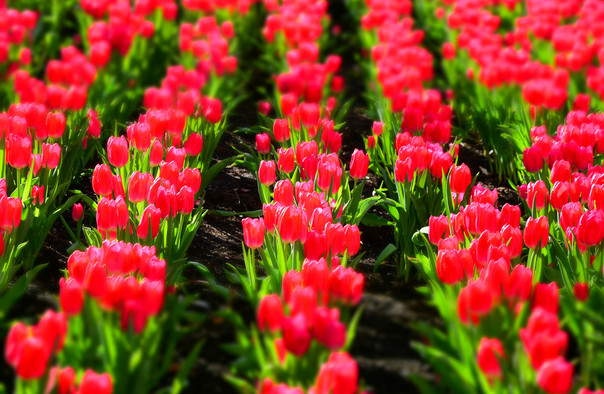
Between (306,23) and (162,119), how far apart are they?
2.59m

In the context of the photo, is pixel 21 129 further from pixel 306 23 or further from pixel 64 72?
pixel 306 23

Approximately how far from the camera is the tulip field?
181 centimetres

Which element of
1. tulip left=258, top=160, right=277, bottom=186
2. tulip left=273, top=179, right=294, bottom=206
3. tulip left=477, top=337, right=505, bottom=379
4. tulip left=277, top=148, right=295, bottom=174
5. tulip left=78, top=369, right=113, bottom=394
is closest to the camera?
tulip left=78, top=369, right=113, bottom=394

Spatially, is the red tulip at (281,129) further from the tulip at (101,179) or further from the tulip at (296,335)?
the tulip at (296,335)

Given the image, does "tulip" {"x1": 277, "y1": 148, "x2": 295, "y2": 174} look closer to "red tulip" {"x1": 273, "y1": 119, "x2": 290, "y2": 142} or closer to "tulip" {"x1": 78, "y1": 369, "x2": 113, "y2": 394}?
"red tulip" {"x1": 273, "y1": 119, "x2": 290, "y2": 142}

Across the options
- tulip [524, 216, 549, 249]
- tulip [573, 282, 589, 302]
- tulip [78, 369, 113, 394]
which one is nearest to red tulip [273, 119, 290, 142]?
tulip [524, 216, 549, 249]

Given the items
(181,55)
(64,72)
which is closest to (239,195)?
(64,72)

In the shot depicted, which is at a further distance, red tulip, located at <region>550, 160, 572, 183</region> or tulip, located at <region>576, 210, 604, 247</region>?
red tulip, located at <region>550, 160, 572, 183</region>

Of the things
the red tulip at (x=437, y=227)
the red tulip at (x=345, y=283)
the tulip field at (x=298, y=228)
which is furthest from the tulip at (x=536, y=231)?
the red tulip at (x=345, y=283)

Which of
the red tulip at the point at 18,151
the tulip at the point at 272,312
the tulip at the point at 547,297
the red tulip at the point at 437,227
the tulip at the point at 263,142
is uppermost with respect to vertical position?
the tulip at the point at 272,312

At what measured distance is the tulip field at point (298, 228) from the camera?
5.95 feet

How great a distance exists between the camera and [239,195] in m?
3.61

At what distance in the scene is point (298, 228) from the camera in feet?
7.62

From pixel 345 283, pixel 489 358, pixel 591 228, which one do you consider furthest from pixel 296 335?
pixel 591 228
